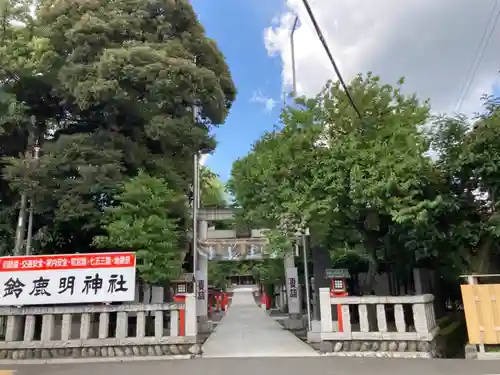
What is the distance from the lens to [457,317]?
12461 mm

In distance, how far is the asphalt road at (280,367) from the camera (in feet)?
24.1

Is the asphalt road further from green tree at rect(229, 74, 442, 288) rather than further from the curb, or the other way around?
green tree at rect(229, 74, 442, 288)

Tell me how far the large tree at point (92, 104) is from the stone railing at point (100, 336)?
475cm

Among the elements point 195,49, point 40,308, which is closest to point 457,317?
point 40,308

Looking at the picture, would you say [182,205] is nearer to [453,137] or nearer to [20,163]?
[20,163]

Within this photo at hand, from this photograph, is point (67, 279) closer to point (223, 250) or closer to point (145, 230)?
point (145, 230)

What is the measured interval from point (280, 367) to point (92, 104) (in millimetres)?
11623

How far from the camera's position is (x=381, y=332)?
Answer: 8.90 metres

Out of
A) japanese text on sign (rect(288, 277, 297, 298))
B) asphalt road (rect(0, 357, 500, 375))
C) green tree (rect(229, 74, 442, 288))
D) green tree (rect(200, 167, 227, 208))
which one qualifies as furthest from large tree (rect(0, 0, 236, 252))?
green tree (rect(200, 167, 227, 208))

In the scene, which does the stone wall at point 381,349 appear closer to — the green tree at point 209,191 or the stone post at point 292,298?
the stone post at point 292,298

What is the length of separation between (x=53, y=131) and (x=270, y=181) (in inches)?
414

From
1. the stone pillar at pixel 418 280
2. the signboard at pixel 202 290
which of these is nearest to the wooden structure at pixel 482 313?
the stone pillar at pixel 418 280

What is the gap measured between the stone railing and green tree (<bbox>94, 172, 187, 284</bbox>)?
7.66 ft

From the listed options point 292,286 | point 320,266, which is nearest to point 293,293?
point 292,286
